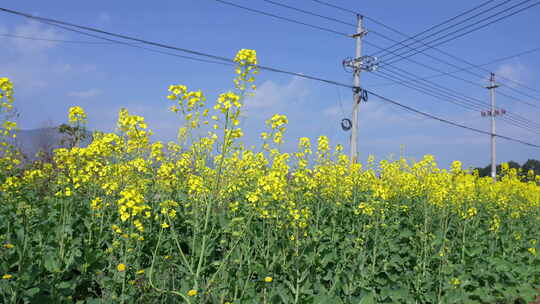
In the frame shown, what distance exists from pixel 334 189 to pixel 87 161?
3.55 metres

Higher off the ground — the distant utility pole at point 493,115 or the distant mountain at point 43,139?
the distant utility pole at point 493,115

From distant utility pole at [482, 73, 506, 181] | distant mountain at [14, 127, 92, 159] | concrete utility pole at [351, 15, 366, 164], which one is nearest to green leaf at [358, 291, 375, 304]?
distant mountain at [14, 127, 92, 159]

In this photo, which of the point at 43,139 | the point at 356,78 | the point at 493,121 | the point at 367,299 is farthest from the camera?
the point at 493,121

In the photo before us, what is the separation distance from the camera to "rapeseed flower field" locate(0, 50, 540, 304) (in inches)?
123

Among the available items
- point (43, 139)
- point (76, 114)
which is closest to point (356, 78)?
point (43, 139)

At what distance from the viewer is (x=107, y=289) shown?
3.16m

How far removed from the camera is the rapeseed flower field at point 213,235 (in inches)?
123

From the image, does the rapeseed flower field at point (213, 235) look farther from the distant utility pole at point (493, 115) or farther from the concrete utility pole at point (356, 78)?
the distant utility pole at point (493, 115)

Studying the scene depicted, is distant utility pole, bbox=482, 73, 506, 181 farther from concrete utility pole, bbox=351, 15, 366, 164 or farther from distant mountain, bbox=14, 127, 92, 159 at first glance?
distant mountain, bbox=14, 127, 92, 159

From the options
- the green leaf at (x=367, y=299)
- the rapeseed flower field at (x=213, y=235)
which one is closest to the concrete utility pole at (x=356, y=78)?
the rapeseed flower field at (x=213, y=235)

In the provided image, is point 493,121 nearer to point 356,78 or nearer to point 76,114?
point 356,78

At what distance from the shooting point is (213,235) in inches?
177

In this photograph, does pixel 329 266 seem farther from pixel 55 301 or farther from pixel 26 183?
pixel 26 183

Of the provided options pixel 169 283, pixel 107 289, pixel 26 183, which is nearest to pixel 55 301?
pixel 107 289
